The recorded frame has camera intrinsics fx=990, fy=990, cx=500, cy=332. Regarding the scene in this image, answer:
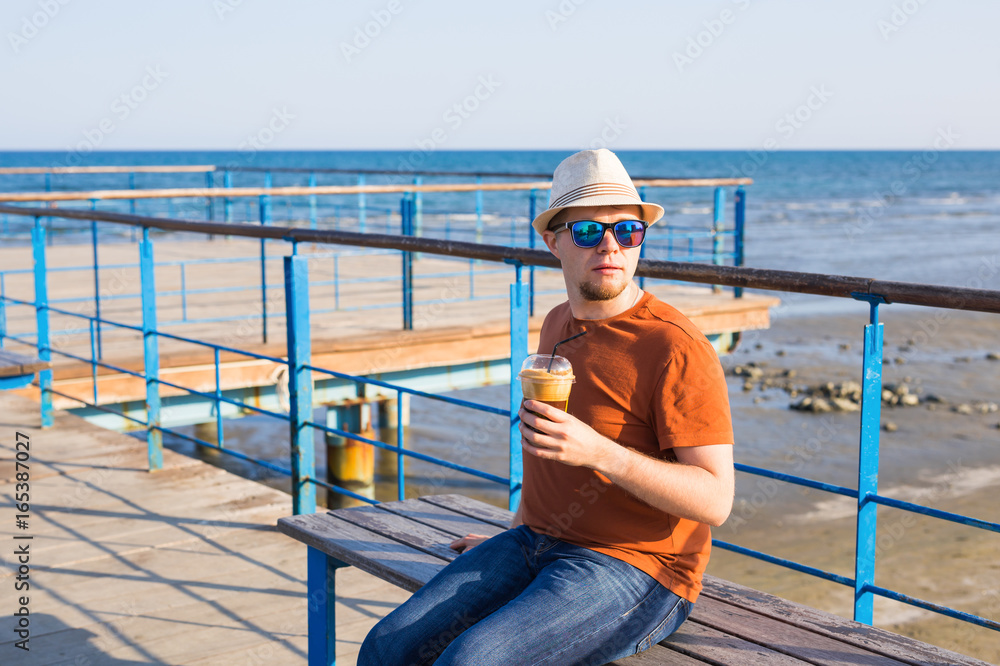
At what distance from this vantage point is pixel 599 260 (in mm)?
1805

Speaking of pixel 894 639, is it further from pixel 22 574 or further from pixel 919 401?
Answer: pixel 919 401

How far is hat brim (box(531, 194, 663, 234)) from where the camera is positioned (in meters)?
1.78

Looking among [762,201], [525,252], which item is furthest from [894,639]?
[762,201]

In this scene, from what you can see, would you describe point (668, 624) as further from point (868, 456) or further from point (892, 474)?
point (892, 474)

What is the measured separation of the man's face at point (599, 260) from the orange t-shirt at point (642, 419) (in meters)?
0.06

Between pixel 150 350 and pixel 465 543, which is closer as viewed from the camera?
pixel 465 543

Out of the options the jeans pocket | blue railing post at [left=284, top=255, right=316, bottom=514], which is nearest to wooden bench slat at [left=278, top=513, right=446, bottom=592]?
the jeans pocket

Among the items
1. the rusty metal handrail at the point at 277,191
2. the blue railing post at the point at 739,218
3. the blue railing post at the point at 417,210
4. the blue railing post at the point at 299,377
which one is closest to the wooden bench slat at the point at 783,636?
the blue railing post at the point at 299,377

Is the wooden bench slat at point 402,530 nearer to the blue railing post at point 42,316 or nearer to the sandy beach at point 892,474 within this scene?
the blue railing post at point 42,316

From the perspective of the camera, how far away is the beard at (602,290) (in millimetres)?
1798

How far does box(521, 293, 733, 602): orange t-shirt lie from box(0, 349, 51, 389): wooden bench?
3.00m

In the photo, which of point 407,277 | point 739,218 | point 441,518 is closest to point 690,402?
point 441,518

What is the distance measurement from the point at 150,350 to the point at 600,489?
3.35 meters

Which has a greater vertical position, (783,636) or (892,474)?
(783,636)
